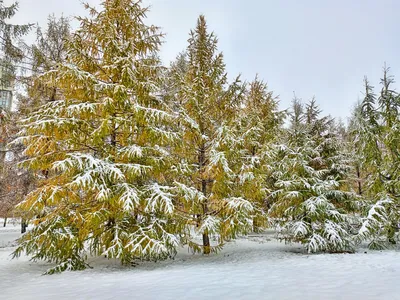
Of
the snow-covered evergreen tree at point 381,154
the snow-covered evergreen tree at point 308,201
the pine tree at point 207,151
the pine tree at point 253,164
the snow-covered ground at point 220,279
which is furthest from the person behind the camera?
the snow-covered evergreen tree at point 381,154

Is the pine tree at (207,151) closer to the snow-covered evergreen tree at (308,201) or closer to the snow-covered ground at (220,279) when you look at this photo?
the snow-covered ground at (220,279)

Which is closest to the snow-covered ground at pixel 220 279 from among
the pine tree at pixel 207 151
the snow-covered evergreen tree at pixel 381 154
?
the pine tree at pixel 207 151

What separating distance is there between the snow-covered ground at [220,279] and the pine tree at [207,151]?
1180 mm

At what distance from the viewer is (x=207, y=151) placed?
29.3 feet

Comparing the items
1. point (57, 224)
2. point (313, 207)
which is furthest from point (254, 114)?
point (57, 224)

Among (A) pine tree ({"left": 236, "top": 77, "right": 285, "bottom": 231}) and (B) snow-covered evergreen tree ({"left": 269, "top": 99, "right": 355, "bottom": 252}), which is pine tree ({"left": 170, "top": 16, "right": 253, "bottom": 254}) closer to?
(A) pine tree ({"left": 236, "top": 77, "right": 285, "bottom": 231})

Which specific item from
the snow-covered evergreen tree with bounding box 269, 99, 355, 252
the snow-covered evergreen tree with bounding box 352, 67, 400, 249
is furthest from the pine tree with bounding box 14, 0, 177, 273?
the snow-covered evergreen tree with bounding box 352, 67, 400, 249

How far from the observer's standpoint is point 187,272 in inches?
251

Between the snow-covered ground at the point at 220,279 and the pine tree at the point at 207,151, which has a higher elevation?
the pine tree at the point at 207,151

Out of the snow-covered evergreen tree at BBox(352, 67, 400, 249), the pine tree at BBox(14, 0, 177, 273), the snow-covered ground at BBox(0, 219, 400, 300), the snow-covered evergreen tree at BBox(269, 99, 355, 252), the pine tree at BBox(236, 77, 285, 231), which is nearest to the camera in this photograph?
the snow-covered ground at BBox(0, 219, 400, 300)

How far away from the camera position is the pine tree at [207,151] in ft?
24.2

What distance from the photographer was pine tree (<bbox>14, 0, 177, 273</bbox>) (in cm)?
635

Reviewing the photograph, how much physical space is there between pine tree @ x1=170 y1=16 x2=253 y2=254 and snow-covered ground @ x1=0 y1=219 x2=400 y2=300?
3.87 ft

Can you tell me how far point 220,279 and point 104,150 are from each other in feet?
15.0
